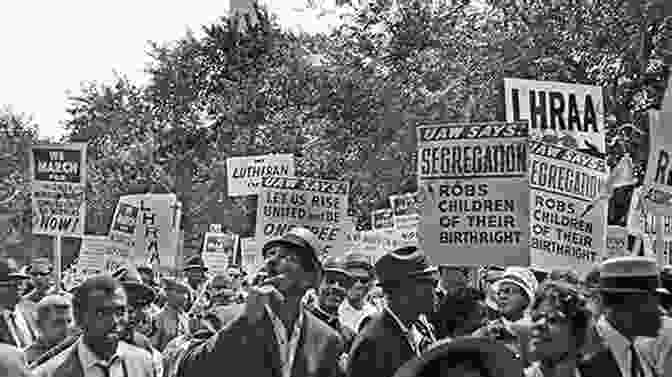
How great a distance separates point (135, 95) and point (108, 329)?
192 ft

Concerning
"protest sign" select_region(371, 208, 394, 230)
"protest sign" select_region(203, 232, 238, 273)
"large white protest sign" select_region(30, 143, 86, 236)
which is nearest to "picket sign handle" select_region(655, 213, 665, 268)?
"large white protest sign" select_region(30, 143, 86, 236)

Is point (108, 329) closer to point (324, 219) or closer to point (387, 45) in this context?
point (324, 219)

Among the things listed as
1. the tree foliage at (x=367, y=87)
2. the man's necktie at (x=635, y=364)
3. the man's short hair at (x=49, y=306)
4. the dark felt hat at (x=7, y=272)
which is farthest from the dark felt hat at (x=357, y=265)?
the tree foliage at (x=367, y=87)

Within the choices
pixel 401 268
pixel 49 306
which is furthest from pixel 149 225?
pixel 401 268

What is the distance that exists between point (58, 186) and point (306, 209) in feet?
14.9

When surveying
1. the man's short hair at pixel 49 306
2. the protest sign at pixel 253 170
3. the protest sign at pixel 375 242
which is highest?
the protest sign at pixel 253 170

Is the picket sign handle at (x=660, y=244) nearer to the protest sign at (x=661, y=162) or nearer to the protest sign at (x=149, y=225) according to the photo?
the protest sign at (x=661, y=162)

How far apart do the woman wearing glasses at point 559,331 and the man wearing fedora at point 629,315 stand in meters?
0.09

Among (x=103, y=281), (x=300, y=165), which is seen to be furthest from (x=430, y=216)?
(x=300, y=165)

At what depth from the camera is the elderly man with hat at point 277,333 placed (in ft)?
19.2

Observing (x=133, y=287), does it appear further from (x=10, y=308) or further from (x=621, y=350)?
(x=621, y=350)

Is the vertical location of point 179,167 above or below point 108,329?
above

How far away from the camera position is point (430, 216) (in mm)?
10617

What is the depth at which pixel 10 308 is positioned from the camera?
1023cm
